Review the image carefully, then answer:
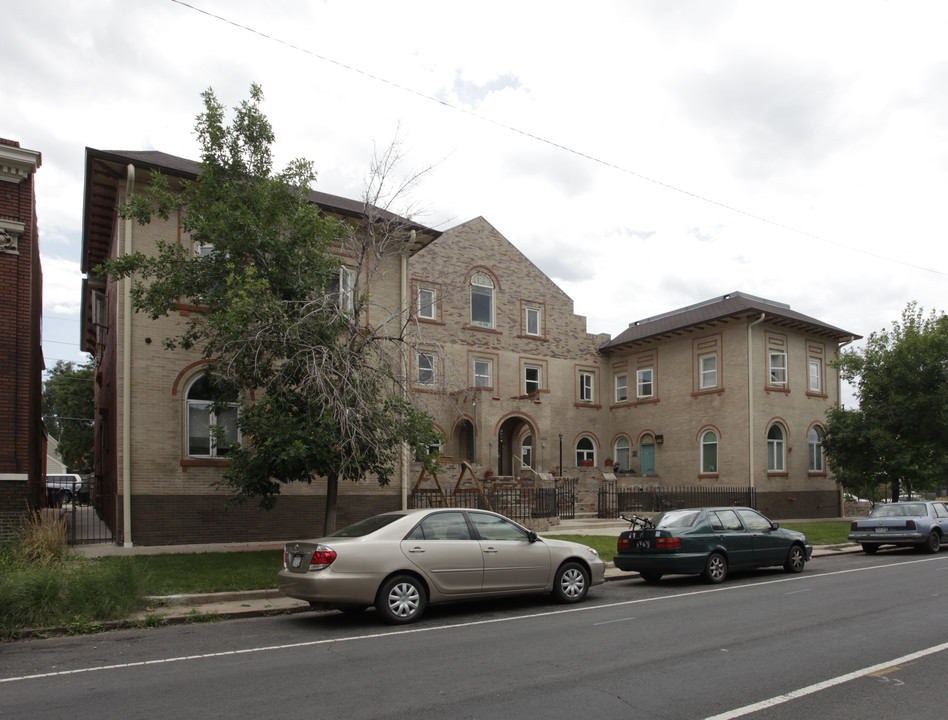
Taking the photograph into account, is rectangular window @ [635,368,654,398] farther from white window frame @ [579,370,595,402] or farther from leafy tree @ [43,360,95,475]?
leafy tree @ [43,360,95,475]

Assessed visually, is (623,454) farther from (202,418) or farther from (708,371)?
(202,418)

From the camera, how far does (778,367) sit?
1248 inches

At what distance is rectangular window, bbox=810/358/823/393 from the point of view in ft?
109

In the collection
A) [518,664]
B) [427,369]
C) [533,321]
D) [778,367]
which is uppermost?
[533,321]

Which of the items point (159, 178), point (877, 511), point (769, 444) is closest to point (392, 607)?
point (159, 178)

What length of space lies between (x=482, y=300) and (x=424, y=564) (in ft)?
77.7

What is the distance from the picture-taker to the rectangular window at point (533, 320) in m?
34.3

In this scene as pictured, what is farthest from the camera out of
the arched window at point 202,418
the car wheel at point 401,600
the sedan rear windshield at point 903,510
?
the sedan rear windshield at point 903,510

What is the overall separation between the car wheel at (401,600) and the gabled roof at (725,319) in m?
23.8

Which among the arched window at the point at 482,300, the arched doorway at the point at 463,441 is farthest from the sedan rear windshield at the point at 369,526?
the arched window at the point at 482,300

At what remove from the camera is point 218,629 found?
31.3 ft

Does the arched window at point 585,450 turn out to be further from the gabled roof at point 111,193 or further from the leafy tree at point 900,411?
the gabled roof at point 111,193

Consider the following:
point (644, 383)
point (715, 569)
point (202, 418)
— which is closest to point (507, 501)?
point (202, 418)

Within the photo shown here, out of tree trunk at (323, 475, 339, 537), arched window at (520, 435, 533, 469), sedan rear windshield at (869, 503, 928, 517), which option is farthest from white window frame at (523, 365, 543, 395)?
tree trunk at (323, 475, 339, 537)
